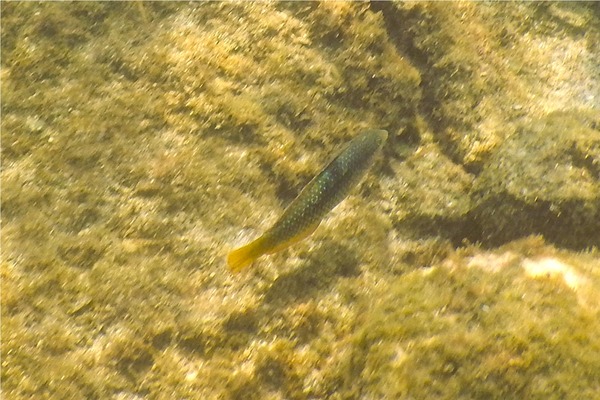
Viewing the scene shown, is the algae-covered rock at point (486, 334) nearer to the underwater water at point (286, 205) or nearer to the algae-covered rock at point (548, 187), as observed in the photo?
the underwater water at point (286, 205)

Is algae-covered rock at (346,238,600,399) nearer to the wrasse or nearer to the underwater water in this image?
the underwater water

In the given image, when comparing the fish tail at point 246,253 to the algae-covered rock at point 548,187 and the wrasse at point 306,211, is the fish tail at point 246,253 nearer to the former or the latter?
the wrasse at point 306,211

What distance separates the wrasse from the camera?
2.09 m

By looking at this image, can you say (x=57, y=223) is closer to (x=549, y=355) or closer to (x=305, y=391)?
(x=305, y=391)

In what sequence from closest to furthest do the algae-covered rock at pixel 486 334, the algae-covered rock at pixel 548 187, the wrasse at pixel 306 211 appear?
the algae-covered rock at pixel 486 334
the wrasse at pixel 306 211
the algae-covered rock at pixel 548 187

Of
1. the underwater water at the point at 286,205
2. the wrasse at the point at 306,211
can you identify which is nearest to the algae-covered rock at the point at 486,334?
the underwater water at the point at 286,205

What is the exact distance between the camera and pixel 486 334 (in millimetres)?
2072

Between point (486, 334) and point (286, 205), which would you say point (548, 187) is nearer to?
point (486, 334)

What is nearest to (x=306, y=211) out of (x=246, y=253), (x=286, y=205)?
(x=246, y=253)

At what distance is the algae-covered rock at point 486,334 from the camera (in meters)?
1.94

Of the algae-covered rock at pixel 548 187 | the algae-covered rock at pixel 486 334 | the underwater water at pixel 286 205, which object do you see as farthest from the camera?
the algae-covered rock at pixel 548 187

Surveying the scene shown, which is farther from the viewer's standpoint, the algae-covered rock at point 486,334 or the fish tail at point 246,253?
the fish tail at point 246,253

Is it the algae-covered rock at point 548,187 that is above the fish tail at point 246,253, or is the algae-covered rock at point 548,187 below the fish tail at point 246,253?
above

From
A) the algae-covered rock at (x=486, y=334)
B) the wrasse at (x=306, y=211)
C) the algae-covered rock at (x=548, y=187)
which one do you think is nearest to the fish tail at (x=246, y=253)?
the wrasse at (x=306, y=211)
